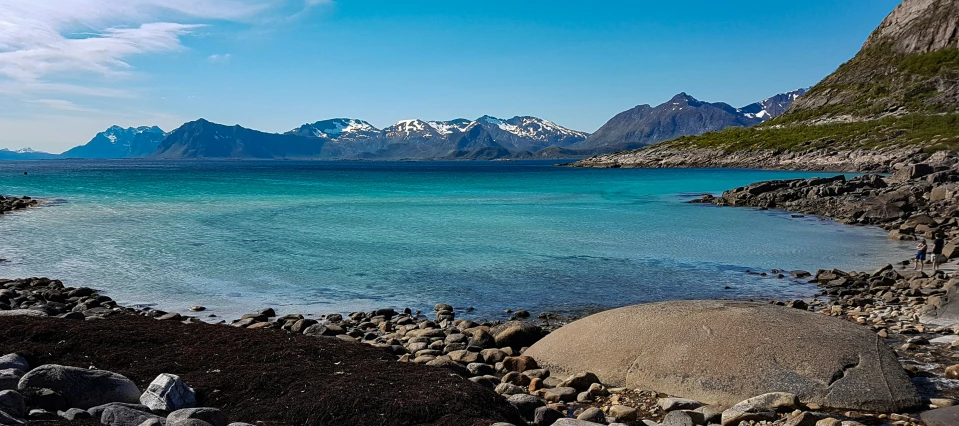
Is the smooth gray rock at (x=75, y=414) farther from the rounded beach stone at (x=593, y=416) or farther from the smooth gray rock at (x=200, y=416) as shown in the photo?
the rounded beach stone at (x=593, y=416)

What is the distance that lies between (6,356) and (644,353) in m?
9.43

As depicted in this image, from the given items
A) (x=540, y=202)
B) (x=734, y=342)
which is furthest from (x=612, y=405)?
(x=540, y=202)

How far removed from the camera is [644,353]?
38.0 feet

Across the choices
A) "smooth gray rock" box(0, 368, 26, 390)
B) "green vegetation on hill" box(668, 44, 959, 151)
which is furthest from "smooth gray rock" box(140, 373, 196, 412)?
"green vegetation on hill" box(668, 44, 959, 151)

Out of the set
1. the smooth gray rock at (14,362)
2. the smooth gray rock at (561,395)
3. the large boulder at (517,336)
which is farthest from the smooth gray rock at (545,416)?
the smooth gray rock at (14,362)

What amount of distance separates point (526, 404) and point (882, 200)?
4299 centimetres

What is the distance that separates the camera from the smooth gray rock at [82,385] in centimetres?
812

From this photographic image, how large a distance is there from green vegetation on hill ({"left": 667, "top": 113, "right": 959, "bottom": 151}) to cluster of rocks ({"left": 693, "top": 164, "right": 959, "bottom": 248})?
4138cm

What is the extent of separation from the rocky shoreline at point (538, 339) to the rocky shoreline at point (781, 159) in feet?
188

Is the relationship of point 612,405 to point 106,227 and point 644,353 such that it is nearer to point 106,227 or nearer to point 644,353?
point 644,353

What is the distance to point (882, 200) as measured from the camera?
44.4 meters

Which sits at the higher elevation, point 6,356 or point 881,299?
point 6,356

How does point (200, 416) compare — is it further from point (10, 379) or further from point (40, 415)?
point (10, 379)

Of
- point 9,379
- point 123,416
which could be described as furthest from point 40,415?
point 9,379
